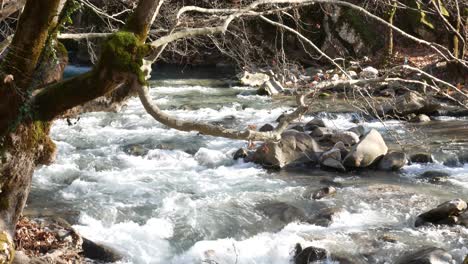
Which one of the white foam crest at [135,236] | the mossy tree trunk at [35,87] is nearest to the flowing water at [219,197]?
the white foam crest at [135,236]

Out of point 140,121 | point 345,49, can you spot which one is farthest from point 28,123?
point 345,49

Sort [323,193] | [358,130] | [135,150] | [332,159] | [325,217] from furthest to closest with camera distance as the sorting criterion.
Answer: [358,130]
[135,150]
[332,159]
[323,193]
[325,217]

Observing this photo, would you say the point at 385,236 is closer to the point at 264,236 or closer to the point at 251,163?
the point at 264,236

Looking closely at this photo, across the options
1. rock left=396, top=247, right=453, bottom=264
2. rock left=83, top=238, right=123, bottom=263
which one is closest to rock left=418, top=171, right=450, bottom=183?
rock left=396, top=247, right=453, bottom=264

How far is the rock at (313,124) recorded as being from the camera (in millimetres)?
12055

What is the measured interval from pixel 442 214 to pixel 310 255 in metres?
2.17

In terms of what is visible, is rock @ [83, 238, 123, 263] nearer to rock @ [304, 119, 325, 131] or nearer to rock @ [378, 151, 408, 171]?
rock @ [378, 151, 408, 171]

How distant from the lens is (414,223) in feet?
23.6

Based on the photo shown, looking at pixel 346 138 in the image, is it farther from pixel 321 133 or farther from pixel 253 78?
pixel 253 78

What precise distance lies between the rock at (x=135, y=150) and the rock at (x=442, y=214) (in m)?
5.51

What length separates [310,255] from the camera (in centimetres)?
611

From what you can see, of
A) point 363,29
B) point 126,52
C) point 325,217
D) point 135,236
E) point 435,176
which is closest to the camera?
point 126,52

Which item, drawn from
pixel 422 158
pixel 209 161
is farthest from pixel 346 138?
pixel 209 161

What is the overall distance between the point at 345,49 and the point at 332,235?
49.4ft
